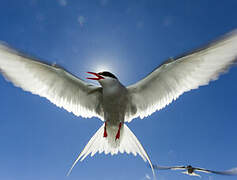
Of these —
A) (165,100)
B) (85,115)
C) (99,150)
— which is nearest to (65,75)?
(85,115)

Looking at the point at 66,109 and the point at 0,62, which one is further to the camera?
the point at 66,109

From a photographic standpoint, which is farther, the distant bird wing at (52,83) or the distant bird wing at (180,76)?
the distant bird wing at (52,83)

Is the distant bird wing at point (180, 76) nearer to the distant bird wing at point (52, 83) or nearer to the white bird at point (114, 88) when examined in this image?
the white bird at point (114, 88)

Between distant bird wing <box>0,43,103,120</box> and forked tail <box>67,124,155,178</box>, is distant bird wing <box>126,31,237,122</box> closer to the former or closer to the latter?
forked tail <box>67,124,155,178</box>

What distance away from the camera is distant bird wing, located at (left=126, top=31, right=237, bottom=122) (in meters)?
4.33

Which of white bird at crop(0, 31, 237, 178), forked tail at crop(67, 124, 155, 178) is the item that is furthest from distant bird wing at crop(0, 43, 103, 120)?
forked tail at crop(67, 124, 155, 178)

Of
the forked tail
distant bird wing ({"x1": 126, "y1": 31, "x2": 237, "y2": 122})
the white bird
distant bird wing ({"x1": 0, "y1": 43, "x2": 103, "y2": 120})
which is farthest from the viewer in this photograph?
the forked tail

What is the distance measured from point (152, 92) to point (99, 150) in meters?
2.28

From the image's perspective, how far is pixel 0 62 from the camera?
484cm

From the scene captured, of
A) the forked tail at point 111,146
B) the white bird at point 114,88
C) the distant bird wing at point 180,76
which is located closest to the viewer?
the distant bird wing at point 180,76

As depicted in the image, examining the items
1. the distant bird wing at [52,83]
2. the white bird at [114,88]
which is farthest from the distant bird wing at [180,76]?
the distant bird wing at [52,83]

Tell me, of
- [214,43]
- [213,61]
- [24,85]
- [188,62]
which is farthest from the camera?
[24,85]

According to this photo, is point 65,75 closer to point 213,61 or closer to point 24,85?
point 24,85

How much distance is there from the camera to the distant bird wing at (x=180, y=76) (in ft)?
14.2
